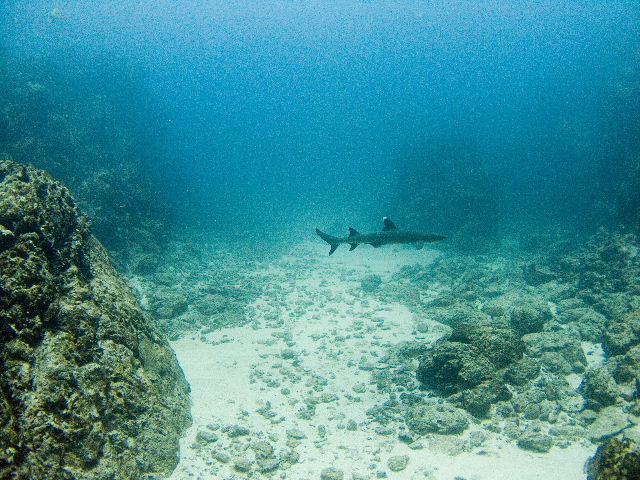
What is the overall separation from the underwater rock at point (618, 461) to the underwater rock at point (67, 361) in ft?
17.4

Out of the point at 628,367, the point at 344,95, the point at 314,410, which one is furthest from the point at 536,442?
the point at 344,95

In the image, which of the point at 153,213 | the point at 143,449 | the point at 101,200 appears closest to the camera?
the point at 143,449

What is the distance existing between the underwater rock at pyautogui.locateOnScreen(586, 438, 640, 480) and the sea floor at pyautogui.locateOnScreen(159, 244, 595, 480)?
1748mm

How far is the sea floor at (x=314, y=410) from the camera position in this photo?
4.84 m

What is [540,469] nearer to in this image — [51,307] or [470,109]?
[51,307]

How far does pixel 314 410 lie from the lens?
21.2 feet

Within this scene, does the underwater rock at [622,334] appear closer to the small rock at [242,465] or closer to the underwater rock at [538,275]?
the underwater rock at [538,275]

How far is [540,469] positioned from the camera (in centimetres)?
461

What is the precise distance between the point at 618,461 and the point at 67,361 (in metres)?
6.04

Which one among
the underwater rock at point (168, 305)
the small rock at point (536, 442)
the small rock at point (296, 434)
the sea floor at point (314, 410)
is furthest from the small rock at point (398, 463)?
the underwater rock at point (168, 305)

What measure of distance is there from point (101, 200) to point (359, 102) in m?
157

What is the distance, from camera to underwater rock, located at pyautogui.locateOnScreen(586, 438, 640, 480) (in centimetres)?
297

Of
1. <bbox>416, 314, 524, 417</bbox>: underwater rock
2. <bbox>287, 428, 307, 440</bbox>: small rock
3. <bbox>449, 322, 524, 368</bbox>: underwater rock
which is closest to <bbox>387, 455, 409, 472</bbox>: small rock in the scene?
<bbox>287, 428, 307, 440</bbox>: small rock

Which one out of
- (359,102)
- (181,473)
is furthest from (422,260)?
(359,102)
